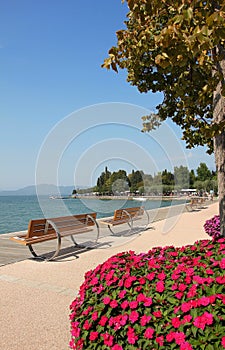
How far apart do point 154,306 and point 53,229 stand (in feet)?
15.7

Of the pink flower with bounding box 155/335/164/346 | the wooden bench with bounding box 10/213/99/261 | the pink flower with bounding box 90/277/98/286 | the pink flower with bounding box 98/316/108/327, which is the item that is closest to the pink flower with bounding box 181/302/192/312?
the pink flower with bounding box 155/335/164/346

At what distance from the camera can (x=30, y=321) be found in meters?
3.39

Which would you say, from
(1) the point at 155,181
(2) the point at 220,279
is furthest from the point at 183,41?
(1) the point at 155,181

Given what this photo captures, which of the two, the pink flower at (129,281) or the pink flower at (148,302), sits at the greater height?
the pink flower at (129,281)

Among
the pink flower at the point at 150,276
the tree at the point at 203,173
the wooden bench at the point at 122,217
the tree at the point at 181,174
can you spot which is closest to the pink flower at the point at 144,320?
the pink flower at the point at 150,276

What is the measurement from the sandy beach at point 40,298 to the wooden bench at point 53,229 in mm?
441

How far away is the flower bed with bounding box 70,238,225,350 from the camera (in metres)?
1.92

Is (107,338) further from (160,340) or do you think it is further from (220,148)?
(220,148)

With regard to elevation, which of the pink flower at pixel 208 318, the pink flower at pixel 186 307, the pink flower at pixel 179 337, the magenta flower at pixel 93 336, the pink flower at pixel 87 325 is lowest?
the magenta flower at pixel 93 336

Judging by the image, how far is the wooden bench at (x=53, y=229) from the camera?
5.97 metres

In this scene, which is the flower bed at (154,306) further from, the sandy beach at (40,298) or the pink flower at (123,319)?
the sandy beach at (40,298)

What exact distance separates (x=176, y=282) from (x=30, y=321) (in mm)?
1954

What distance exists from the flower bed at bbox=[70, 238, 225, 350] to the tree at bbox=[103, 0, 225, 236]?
3.26 ft

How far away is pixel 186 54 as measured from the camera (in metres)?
2.21
